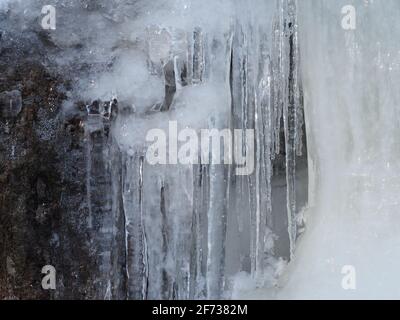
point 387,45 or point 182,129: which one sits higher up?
point 387,45

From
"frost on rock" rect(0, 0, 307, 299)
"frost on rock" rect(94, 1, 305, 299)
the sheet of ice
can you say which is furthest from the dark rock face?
the sheet of ice

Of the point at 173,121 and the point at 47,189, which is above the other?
the point at 173,121

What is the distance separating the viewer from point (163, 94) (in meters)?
3.47

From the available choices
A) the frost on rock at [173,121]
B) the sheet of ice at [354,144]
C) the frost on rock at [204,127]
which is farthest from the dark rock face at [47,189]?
the sheet of ice at [354,144]

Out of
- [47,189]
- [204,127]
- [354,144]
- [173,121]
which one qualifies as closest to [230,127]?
[204,127]

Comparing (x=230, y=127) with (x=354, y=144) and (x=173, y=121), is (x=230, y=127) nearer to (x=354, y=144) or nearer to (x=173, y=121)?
(x=173, y=121)

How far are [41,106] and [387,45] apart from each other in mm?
1372

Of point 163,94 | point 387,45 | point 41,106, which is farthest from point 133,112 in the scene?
point 387,45

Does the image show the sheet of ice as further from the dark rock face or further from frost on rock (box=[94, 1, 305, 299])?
the dark rock face

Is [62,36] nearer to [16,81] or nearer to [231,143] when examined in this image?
[16,81]

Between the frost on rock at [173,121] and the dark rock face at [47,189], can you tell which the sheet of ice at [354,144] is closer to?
the frost on rock at [173,121]

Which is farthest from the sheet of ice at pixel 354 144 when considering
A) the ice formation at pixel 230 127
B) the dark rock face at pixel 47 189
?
the dark rock face at pixel 47 189

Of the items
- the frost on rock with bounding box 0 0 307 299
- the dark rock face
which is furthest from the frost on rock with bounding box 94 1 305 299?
the dark rock face

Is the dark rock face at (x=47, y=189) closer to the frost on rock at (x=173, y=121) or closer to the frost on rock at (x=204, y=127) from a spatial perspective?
the frost on rock at (x=173, y=121)
